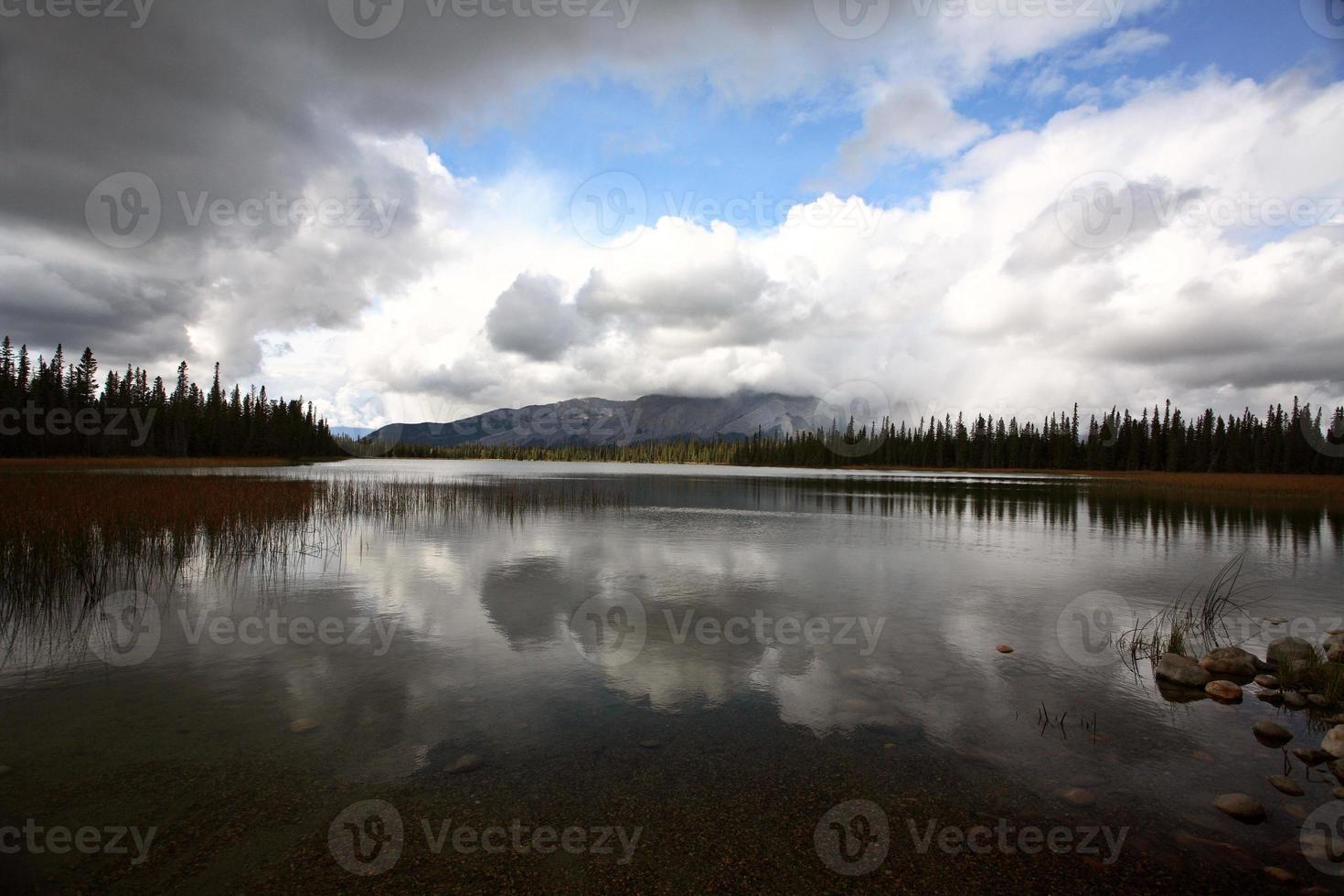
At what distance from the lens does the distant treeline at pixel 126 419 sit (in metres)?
93.9

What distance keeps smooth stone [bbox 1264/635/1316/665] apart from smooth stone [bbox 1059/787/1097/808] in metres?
7.57

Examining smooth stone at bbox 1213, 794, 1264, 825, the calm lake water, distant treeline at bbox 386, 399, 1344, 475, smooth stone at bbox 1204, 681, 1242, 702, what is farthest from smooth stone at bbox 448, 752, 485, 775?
distant treeline at bbox 386, 399, 1344, 475

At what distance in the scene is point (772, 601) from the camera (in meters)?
17.8

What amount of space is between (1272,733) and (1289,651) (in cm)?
406

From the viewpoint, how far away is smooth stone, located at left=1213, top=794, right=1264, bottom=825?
7.30 meters

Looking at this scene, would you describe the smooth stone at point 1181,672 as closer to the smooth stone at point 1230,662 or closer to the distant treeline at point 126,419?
the smooth stone at point 1230,662

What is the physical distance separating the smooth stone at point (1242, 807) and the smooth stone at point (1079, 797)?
1443 millimetres

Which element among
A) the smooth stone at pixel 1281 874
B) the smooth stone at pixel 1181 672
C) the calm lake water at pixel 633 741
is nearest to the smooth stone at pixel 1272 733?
the calm lake water at pixel 633 741

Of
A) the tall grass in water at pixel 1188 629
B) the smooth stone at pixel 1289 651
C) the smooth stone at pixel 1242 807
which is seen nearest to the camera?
the smooth stone at pixel 1242 807

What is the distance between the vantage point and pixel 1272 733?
9500 millimetres

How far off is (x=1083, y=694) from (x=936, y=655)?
106 inches

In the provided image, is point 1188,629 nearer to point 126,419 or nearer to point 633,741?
point 633,741

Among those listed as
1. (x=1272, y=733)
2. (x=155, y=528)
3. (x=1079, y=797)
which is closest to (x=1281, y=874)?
(x=1079, y=797)

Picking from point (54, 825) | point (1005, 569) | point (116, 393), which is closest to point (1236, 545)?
point (1005, 569)
